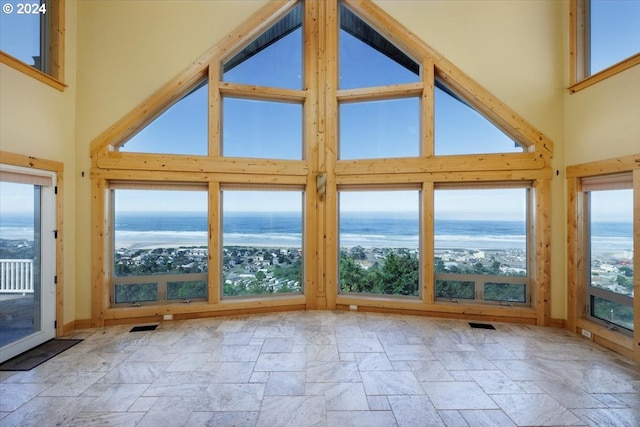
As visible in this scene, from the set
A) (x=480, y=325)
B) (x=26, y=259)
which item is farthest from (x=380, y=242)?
(x=26, y=259)

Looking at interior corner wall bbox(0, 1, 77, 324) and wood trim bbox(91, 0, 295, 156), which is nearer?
interior corner wall bbox(0, 1, 77, 324)

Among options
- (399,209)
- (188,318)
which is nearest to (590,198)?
(399,209)

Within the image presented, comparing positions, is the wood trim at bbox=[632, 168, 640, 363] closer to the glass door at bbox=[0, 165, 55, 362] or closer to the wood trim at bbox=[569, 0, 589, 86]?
the wood trim at bbox=[569, 0, 589, 86]

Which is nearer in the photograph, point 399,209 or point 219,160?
point 219,160

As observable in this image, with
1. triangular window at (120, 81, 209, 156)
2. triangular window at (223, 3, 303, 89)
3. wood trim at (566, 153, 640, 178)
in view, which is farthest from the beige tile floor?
triangular window at (223, 3, 303, 89)

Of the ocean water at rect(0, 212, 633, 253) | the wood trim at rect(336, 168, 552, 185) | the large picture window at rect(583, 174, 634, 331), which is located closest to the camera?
the large picture window at rect(583, 174, 634, 331)

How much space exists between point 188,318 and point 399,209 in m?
3.74

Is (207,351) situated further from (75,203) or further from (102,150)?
(102,150)

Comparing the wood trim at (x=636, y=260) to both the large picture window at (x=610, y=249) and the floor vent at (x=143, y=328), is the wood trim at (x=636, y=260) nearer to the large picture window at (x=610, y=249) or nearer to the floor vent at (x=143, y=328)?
the large picture window at (x=610, y=249)

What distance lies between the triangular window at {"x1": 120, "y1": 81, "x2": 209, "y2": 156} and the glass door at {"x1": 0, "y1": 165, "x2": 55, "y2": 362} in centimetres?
121

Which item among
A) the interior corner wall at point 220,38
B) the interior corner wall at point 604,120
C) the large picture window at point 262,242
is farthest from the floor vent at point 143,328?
the interior corner wall at point 604,120

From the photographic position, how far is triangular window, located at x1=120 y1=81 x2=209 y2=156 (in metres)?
4.50

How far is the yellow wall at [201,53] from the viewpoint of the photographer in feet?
13.7

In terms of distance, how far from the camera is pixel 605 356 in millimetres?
3393
